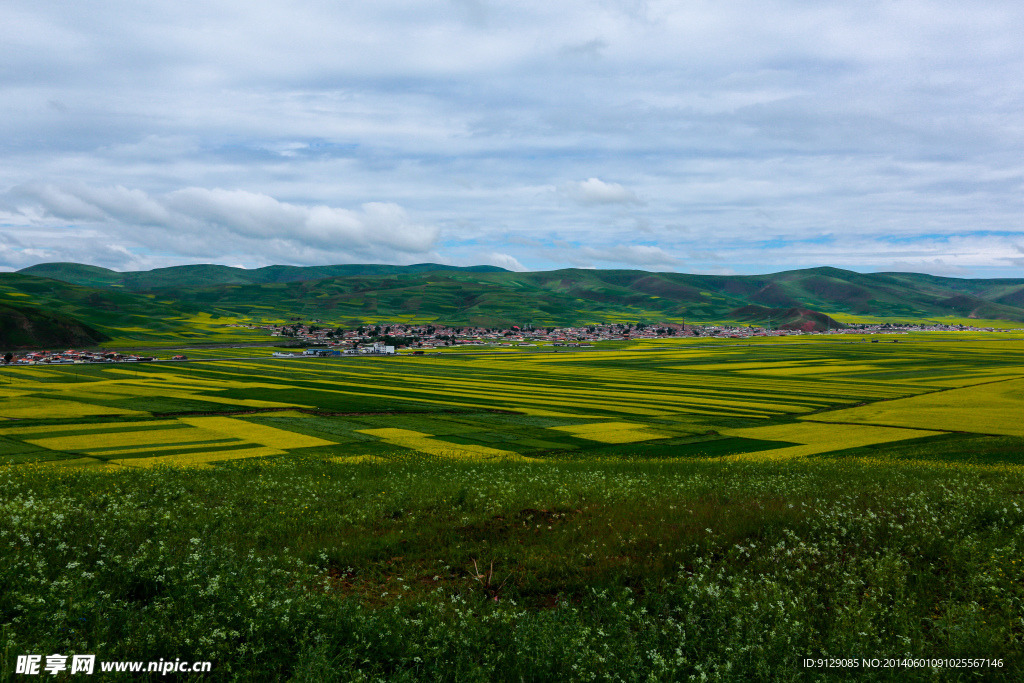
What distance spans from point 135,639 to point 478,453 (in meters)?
30.6

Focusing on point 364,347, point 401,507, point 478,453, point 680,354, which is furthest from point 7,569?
point 364,347

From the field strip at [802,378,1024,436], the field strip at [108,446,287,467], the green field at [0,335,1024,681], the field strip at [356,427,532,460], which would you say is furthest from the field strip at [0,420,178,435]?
the field strip at [802,378,1024,436]

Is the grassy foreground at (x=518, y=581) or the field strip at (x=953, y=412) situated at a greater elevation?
the grassy foreground at (x=518, y=581)

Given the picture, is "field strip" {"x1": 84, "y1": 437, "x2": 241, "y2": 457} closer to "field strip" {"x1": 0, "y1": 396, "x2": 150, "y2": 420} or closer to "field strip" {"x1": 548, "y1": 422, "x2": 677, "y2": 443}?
"field strip" {"x1": 0, "y1": 396, "x2": 150, "y2": 420}

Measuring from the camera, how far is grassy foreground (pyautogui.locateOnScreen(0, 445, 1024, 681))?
27.0ft

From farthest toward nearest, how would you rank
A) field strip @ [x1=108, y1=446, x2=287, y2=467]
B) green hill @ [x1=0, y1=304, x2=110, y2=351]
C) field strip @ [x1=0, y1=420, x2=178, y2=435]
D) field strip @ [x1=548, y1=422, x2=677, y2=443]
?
green hill @ [x1=0, y1=304, x2=110, y2=351] → field strip @ [x1=548, y1=422, x2=677, y2=443] → field strip @ [x1=0, y1=420, x2=178, y2=435] → field strip @ [x1=108, y1=446, x2=287, y2=467]

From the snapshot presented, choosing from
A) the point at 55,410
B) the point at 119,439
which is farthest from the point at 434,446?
the point at 55,410

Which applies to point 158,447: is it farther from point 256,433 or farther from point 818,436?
point 818,436

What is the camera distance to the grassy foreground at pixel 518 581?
8242 millimetres

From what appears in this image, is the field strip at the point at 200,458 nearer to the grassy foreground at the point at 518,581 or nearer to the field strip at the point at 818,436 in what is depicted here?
the grassy foreground at the point at 518,581

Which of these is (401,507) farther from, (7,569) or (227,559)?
(7,569)

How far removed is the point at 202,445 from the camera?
39.8 m

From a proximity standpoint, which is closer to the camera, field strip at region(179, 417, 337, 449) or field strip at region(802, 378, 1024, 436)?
field strip at region(179, 417, 337, 449)

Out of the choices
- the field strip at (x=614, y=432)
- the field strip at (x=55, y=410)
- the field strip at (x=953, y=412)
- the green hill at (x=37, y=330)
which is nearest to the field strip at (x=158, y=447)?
the field strip at (x=55, y=410)
